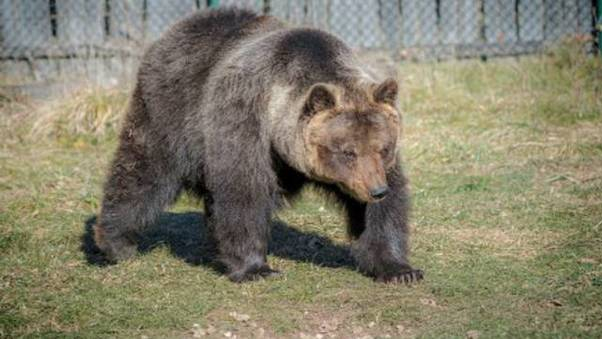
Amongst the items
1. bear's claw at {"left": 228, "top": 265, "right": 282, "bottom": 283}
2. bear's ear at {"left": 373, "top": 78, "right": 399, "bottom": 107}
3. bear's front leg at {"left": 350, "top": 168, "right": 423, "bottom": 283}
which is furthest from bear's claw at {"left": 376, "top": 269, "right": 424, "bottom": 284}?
bear's ear at {"left": 373, "top": 78, "right": 399, "bottom": 107}

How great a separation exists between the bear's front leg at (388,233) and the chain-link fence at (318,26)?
19.5 feet

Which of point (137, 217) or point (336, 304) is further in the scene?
point (137, 217)

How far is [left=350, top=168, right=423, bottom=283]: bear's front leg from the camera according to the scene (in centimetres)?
626

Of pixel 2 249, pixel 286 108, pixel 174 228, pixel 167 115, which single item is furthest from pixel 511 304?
pixel 2 249

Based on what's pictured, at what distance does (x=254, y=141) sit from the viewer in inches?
244

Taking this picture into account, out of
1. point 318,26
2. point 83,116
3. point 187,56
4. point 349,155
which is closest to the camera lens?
point 349,155

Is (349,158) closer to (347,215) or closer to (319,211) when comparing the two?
(347,215)

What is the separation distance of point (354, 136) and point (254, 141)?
0.77 meters

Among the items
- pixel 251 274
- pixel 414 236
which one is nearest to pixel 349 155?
pixel 251 274

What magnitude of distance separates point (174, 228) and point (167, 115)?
1.55 meters

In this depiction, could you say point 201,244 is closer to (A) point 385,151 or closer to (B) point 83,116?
(A) point 385,151

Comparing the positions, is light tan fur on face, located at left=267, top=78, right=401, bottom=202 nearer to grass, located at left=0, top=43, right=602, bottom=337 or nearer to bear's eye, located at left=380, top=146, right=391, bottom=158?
bear's eye, located at left=380, top=146, right=391, bottom=158

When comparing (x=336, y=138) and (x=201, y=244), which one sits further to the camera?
(x=201, y=244)

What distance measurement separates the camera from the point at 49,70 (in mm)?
12102
